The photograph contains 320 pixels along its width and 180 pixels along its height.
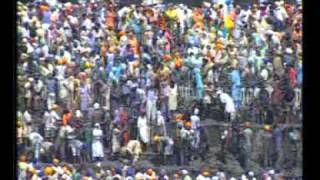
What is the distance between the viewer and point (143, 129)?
2439mm

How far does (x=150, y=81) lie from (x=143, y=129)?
5.8 inches

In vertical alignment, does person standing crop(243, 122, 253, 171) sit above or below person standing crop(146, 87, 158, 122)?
below

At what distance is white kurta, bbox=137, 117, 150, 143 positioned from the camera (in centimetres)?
243

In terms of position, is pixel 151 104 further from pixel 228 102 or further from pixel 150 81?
pixel 228 102

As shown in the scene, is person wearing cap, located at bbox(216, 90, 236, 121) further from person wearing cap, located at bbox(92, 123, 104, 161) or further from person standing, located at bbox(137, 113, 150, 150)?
person wearing cap, located at bbox(92, 123, 104, 161)

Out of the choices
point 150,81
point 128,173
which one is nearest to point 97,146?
point 128,173

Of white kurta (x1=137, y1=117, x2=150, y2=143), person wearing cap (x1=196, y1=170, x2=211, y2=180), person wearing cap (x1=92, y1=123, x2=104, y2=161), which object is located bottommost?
person wearing cap (x1=196, y1=170, x2=211, y2=180)

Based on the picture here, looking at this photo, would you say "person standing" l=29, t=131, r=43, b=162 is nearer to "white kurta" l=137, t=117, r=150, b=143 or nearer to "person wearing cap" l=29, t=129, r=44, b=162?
"person wearing cap" l=29, t=129, r=44, b=162

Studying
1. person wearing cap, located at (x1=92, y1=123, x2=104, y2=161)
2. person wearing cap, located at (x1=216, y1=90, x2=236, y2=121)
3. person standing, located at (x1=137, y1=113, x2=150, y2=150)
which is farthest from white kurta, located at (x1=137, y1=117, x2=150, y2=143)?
person wearing cap, located at (x1=216, y1=90, x2=236, y2=121)

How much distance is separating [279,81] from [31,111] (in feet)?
2.46

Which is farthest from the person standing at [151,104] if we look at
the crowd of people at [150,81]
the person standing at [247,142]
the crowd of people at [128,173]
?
the person standing at [247,142]

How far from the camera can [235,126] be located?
2430 millimetres

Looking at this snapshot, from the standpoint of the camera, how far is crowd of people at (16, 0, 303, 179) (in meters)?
2.43

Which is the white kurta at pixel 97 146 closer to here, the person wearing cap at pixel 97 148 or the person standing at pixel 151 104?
the person wearing cap at pixel 97 148
